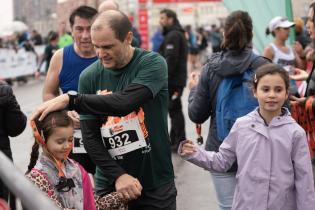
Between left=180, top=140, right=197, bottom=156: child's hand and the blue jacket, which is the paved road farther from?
left=180, top=140, right=197, bottom=156: child's hand

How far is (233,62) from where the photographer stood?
3.99 metres

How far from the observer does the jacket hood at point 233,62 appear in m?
3.97

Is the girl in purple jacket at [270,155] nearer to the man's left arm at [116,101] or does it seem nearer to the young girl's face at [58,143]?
the man's left arm at [116,101]

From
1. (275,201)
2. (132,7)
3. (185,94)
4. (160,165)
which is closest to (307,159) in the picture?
(275,201)

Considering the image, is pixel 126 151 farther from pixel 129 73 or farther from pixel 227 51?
pixel 227 51

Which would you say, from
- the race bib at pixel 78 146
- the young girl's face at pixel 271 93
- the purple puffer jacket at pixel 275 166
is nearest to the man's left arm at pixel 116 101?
the purple puffer jacket at pixel 275 166

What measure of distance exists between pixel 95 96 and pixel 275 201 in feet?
3.59

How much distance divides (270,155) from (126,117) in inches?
30.3

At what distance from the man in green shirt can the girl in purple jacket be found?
270mm

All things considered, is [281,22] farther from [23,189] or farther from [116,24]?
[23,189]

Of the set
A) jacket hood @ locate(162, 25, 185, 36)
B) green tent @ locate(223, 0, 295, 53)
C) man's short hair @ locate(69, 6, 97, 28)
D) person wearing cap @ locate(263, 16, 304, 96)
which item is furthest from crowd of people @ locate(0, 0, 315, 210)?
jacket hood @ locate(162, 25, 185, 36)

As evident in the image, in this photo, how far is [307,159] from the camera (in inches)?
134

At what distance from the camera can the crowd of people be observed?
9.86 feet

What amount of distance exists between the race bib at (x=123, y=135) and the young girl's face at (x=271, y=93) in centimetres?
72
